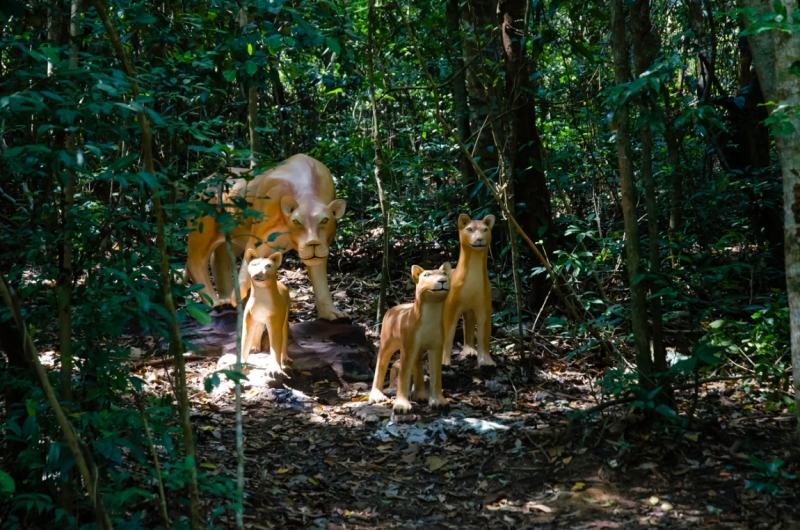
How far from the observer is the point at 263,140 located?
10.5m

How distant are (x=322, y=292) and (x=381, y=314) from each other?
613 millimetres

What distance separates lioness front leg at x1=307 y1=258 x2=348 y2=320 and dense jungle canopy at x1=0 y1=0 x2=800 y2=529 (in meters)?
0.77

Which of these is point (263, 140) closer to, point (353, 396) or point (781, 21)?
point (353, 396)

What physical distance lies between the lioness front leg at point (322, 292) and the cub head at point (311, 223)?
168mm

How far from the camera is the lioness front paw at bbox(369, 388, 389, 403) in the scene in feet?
18.6

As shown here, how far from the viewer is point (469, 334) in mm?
6512

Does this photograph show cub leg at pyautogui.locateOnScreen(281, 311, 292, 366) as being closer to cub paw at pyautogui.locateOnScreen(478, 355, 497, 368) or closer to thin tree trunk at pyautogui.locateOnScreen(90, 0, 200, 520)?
cub paw at pyautogui.locateOnScreen(478, 355, 497, 368)

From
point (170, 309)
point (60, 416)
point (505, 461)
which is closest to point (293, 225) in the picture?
point (505, 461)

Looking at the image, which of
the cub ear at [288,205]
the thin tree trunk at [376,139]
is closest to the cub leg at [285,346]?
the cub ear at [288,205]

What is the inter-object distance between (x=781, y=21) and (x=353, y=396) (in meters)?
3.92

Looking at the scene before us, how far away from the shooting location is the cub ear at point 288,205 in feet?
21.5

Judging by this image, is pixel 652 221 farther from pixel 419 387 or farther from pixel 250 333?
pixel 250 333

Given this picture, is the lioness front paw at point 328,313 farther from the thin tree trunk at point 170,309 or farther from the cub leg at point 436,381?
the thin tree trunk at point 170,309

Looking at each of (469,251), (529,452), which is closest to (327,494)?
(529,452)
